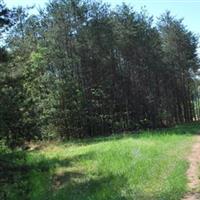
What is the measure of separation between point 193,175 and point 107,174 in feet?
9.79

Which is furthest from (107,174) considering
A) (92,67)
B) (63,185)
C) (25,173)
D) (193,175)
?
(92,67)

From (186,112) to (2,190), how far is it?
40352 mm

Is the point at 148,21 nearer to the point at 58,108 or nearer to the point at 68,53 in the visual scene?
the point at 68,53

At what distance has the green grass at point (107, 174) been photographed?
1221 cm

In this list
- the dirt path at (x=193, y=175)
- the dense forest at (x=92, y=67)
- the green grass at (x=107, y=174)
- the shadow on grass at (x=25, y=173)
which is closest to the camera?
the dirt path at (x=193, y=175)

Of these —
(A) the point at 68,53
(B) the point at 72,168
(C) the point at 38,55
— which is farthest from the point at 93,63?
(B) the point at 72,168

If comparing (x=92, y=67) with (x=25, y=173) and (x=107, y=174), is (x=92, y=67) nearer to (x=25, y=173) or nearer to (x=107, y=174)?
(x=25, y=173)

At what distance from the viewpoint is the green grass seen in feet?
40.1

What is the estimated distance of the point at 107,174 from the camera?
15.1 meters

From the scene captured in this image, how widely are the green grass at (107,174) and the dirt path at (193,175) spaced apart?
207 millimetres

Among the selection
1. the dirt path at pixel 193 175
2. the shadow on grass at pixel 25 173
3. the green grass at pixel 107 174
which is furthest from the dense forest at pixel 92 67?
the dirt path at pixel 193 175

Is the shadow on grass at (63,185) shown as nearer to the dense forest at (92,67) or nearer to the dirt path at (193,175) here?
the dirt path at (193,175)

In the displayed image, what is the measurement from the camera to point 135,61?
44.0 meters

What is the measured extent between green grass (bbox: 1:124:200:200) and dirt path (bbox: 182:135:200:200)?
0.68ft
